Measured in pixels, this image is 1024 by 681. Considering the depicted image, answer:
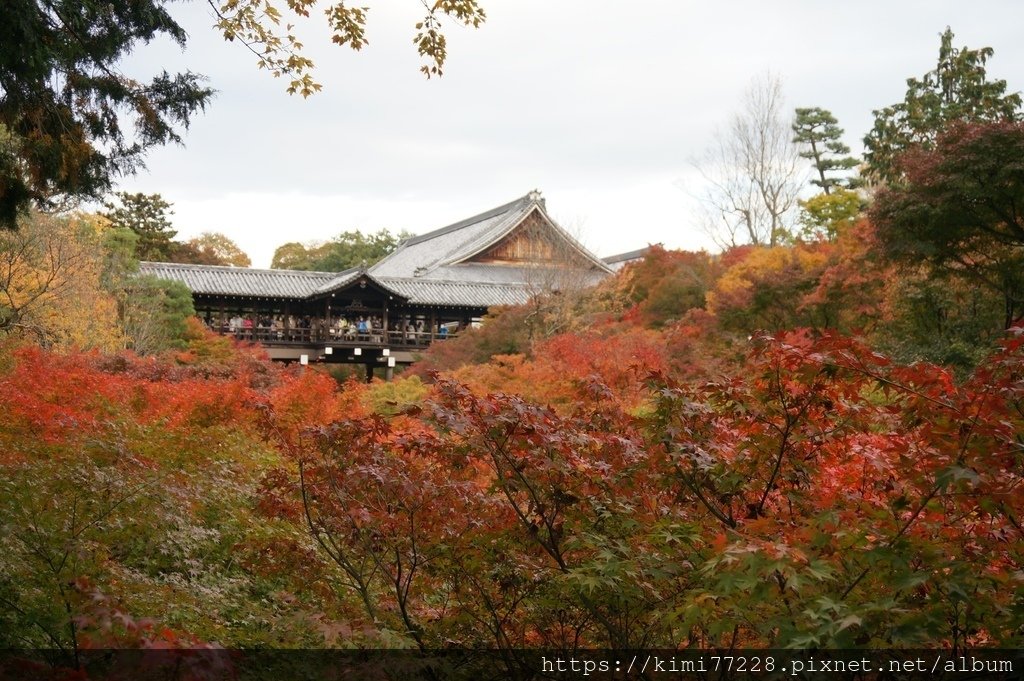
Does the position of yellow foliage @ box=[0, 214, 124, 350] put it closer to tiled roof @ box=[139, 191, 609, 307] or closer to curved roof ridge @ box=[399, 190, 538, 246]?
tiled roof @ box=[139, 191, 609, 307]

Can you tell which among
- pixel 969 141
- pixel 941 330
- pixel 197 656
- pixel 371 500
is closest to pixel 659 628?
pixel 371 500

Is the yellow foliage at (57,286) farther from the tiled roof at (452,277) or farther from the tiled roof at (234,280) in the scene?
the tiled roof at (234,280)

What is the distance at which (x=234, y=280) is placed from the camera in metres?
32.0

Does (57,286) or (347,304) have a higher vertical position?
(57,286)

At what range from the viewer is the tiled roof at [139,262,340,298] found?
3101cm

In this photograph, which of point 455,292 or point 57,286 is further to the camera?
point 455,292

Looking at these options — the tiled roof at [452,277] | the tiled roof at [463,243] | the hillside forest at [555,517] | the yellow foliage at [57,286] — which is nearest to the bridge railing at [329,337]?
the tiled roof at [452,277]

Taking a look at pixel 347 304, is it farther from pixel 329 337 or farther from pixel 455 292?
pixel 455 292

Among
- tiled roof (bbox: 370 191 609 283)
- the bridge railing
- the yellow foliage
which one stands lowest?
the bridge railing

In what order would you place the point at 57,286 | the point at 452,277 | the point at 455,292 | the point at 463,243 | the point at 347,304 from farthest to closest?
the point at 463,243
the point at 452,277
the point at 455,292
the point at 347,304
the point at 57,286

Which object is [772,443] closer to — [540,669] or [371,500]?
[540,669]

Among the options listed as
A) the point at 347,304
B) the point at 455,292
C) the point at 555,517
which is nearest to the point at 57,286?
the point at 347,304

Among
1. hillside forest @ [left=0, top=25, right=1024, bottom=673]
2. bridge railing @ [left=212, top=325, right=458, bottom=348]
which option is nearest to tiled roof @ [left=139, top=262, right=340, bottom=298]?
bridge railing @ [left=212, top=325, right=458, bottom=348]

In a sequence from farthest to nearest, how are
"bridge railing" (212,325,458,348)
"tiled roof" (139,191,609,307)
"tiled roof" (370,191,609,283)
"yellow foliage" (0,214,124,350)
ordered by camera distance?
"tiled roof" (370,191,609,283)
"bridge railing" (212,325,458,348)
"tiled roof" (139,191,609,307)
"yellow foliage" (0,214,124,350)
